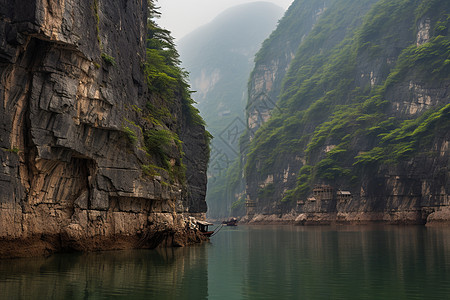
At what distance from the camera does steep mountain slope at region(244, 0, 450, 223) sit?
66562 mm

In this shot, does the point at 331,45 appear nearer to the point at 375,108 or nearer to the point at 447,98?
the point at 375,108

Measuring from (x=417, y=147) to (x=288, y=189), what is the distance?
4318 cm

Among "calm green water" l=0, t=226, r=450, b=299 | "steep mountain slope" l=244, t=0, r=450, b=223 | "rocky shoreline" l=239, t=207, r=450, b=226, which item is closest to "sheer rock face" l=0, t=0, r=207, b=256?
"calm green water" l=0, t=226, r=450, b=299

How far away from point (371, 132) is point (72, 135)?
213ft

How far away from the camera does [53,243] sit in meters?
25.1

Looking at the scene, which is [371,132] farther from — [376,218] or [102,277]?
[102,277]

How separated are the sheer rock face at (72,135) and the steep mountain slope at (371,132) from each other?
1843 inches

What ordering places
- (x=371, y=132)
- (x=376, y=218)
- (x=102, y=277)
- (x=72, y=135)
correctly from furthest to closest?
(x=371, y=132) → (x=376, y=218) → (x=72, y=135) → (x=102, y=277)

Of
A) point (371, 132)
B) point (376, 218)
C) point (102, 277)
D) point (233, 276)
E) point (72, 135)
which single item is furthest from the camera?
point (371, 132)

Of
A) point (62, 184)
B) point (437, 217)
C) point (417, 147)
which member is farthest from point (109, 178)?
point (417, 147)

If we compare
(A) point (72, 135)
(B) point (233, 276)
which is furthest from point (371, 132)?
(B) point (233, 276)

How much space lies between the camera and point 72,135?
2536 centimetres

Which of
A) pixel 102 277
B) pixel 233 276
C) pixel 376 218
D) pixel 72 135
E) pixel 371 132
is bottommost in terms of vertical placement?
pixel 233 276

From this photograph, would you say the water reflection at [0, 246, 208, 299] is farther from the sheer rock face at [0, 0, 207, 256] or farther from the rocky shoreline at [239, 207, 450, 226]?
the rocky shoreline at [239, 207, 450, 226]
